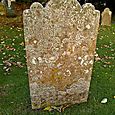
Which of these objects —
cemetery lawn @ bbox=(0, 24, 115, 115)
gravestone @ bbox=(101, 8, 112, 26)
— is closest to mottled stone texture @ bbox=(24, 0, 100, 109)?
cemetery lawn @ bbox=(0, 24, 115, 115)

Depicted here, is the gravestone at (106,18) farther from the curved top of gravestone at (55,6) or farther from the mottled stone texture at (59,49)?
the curved top of gravestone at (55,6)

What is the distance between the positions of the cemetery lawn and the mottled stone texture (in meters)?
0.30

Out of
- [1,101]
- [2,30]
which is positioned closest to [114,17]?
[2,30]

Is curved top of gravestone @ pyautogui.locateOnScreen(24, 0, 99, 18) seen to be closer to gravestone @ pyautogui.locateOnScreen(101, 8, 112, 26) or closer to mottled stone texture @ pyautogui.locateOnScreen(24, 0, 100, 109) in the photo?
mottled stone texture @ pyautogui.locateOnScreen(24, 0, 100, 109)

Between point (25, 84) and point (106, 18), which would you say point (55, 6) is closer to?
point (25, 84)

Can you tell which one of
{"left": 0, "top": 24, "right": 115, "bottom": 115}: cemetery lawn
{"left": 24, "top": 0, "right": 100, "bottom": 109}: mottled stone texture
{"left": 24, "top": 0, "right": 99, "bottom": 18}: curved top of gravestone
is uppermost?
{"left": 24, "top": 0, "right": 99, "bottom": 18}: curved top of gravestone

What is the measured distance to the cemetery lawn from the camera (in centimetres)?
567

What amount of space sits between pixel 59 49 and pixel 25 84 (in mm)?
1852

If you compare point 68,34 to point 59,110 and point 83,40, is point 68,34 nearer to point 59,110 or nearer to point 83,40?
point 83,40

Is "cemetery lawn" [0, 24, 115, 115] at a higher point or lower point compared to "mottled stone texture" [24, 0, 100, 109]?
lower

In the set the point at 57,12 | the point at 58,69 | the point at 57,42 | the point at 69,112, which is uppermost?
the point at 57,12

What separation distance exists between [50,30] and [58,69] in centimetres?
77

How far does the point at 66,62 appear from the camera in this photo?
5.54 m

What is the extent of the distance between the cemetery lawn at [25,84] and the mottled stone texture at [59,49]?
0.98 feet
